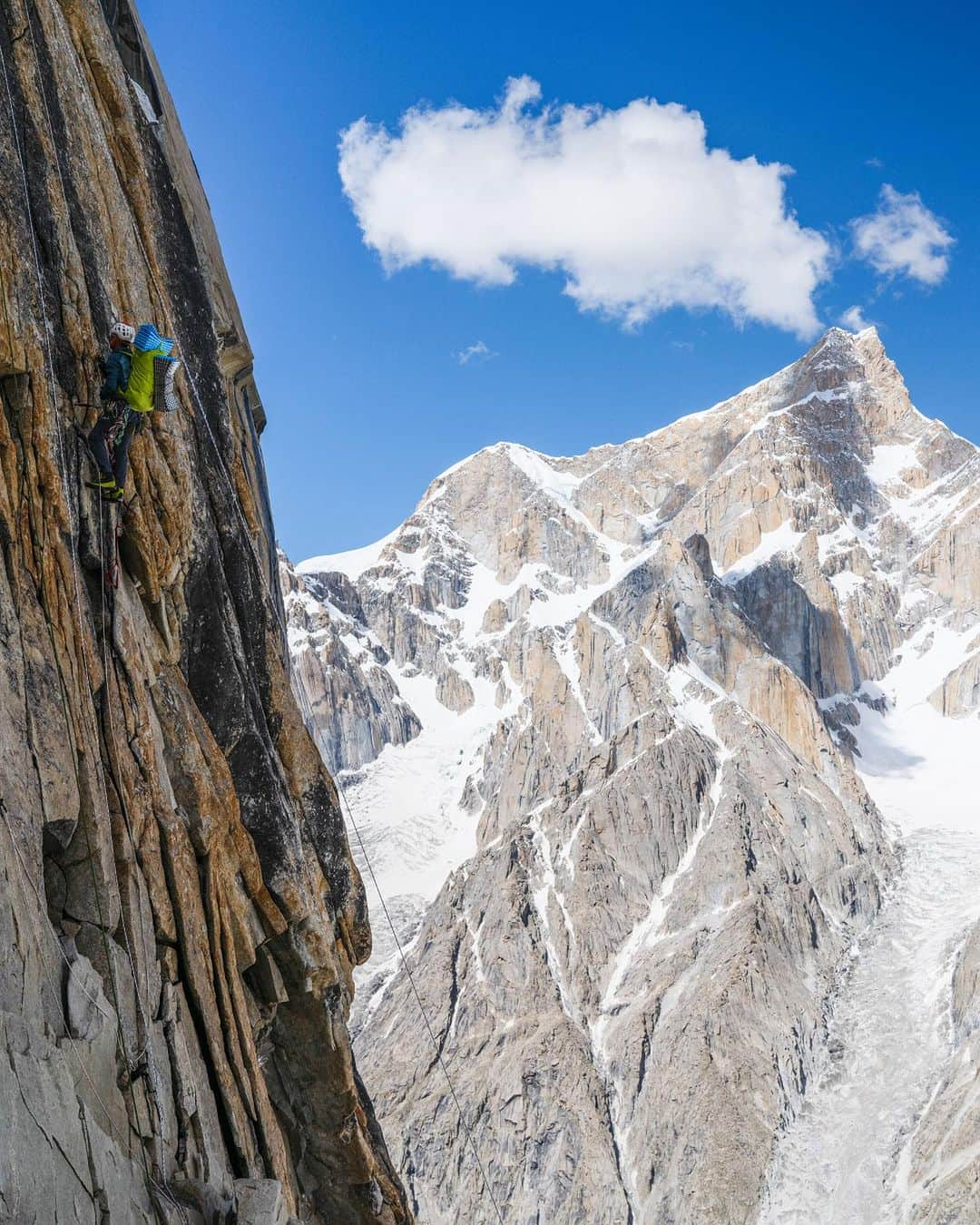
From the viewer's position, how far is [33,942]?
9.23m

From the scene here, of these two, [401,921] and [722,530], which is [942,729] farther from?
[401,921]

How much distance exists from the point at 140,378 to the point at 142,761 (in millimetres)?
4522

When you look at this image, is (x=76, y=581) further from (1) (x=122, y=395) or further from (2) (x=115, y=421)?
(1) (x=122, y=395)

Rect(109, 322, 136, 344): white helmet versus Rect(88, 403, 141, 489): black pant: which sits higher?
Rect(109, 322, 136, 344): white helmet

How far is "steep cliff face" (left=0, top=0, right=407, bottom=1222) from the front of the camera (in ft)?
31.9

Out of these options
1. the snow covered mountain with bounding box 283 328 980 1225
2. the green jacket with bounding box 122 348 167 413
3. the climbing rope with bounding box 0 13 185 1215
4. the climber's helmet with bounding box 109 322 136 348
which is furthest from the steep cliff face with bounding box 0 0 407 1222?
the snow covered mountain with bounding box 283 328 980 1225

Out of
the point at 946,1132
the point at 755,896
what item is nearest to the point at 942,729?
the point at 755,896

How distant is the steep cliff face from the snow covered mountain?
57760 mm

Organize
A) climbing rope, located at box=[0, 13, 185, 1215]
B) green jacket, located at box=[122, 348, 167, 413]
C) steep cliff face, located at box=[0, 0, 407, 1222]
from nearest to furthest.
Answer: steep cliff face, located at box=[0, 0, 407, 1222] < climbing rope, located at box=[0, 13, 185, 1215] < green jacket, located at box=[122, 348, 167, 413]

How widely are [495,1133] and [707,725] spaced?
55156 mm

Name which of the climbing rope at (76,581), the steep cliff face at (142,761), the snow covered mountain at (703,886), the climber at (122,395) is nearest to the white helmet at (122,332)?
the climber at (122,395)

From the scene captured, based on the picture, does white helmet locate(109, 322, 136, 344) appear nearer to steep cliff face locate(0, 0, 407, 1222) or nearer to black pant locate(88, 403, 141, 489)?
steep cliff face locate(0, 0, 407, 1222)

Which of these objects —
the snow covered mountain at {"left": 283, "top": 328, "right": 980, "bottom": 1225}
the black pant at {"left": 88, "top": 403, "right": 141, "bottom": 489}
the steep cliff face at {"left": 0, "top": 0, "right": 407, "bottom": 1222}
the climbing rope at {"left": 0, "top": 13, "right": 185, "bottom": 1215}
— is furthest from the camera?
the snow covered mountain at {"left": 283, "top": 328, "right": 980, "bottom": 1225}

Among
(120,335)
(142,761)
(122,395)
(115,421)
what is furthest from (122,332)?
(142,761)
